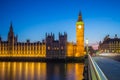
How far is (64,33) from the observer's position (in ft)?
343

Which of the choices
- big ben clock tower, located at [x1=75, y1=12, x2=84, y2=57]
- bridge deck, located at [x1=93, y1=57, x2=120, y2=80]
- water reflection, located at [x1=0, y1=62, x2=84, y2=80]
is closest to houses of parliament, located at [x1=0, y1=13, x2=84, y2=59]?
big ben clock tower, located at [x1=75, y1=12, x2=84, y2=57]

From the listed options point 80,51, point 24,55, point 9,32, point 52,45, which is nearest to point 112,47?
point 80,51

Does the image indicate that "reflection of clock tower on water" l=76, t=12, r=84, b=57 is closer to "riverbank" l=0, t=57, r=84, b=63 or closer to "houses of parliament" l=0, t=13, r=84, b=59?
"houses of parliament" l=0, t=13, r=84, b=59

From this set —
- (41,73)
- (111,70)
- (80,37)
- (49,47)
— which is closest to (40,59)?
(49,47)

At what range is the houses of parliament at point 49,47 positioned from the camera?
103 meters

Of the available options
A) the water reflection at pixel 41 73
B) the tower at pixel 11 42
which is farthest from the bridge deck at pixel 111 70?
the tower at pixel 11 42

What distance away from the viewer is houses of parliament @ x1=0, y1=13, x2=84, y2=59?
103m

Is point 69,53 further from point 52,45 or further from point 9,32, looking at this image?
point 9,32

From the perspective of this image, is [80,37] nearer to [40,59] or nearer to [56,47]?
[56,47]

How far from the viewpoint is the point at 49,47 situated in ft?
344

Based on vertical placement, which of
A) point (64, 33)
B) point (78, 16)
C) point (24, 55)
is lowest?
point (24, 55)

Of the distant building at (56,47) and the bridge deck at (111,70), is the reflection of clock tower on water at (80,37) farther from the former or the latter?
the bridge deck at (111,70)

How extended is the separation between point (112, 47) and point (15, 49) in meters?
41.6

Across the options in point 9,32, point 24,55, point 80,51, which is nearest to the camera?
point 80,51
